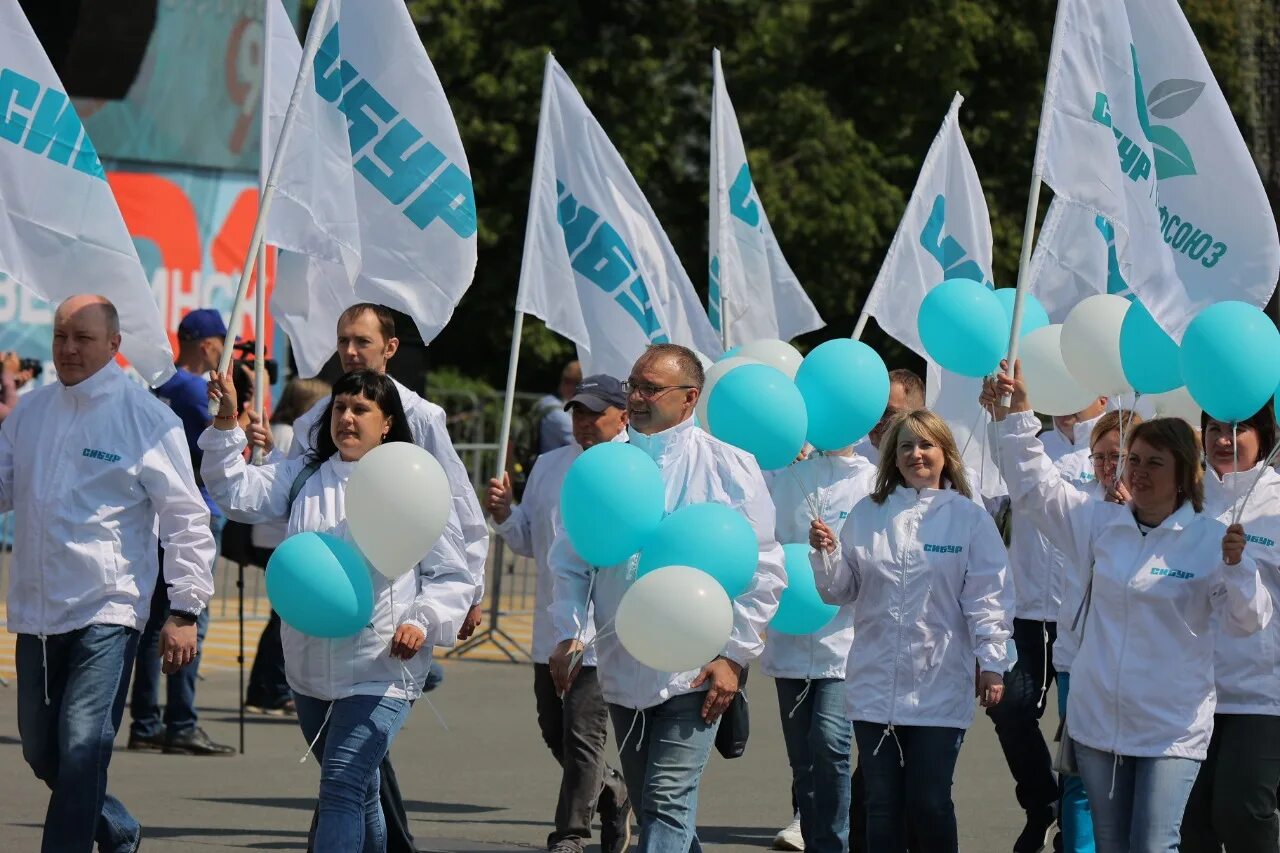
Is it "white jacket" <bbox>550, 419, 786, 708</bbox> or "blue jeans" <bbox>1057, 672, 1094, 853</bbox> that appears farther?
"blue jeans" <bbox>1057, 672, 1094, 853</bbox>

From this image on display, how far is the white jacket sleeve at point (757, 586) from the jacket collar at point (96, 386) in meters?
2.07

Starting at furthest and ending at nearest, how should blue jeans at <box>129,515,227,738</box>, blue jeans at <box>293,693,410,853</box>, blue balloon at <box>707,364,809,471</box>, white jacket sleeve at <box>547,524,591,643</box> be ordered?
blue jeans at <box>129,515,227,738</box>
blue balloon at <box>707,364,809,471</box>
white jacket sleeve at <box>547,524,591,643</box>
blue jeans at <box>293,693,410,853</box>

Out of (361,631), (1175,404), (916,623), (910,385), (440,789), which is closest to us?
(361,631)

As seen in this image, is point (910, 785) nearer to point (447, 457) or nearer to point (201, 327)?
point (447, 457)

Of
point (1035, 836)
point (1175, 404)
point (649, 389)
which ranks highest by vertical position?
point (649, 389)

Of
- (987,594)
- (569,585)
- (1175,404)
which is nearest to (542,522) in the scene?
(569,585)

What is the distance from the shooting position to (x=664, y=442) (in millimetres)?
6625

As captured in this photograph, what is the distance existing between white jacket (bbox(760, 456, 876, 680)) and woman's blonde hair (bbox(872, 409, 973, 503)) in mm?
660

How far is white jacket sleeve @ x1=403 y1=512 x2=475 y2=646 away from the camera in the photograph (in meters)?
6.70

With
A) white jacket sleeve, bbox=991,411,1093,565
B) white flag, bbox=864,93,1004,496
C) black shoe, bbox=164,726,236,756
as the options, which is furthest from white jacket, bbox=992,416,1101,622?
black shoe, bbox=164,726,236,756

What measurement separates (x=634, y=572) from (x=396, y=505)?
2.49 feet

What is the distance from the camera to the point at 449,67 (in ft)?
104

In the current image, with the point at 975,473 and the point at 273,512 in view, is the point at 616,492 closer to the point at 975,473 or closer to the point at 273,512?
the point at 273,512

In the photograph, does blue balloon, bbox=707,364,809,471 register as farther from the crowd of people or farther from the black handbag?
the black handbag
